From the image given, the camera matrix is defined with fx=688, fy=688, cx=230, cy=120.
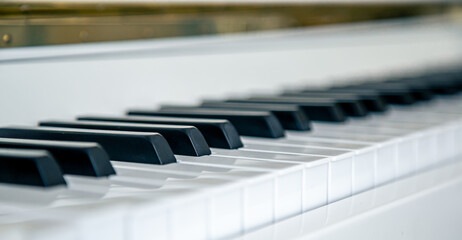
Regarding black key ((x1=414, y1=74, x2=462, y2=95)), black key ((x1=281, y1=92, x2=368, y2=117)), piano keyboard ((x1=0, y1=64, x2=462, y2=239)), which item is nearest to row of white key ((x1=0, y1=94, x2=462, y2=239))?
piano keyboard ((x1=0, y1=64, x2=462, y2=239))

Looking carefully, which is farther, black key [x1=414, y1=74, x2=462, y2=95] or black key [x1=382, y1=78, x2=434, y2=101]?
black key [x1=414, y1=74, x2=462, y2=95]

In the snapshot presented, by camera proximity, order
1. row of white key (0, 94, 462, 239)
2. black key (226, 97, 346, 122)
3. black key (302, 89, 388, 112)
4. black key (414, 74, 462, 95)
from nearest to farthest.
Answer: row of white key (0, 94, 462, 239) → black key (226, 97, 346, 122) → black key (302, 89, 388, 112) → black key (414, 74, 462, 95)

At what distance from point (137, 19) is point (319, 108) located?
0.30 metres

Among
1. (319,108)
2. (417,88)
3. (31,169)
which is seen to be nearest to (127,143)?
(31,169)

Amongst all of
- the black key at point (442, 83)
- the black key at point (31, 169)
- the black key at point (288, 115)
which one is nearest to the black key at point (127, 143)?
the black key at point (31, 169)

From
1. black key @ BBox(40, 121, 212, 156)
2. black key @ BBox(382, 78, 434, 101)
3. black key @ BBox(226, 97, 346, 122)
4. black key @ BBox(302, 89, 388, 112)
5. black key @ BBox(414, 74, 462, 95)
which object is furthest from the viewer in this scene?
black key @ BBox(414, 74, 462, 95)

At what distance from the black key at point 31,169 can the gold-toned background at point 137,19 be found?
1.01ft

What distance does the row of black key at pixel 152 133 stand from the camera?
54 centimetres

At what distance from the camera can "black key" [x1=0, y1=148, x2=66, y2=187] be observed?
20.2 inches

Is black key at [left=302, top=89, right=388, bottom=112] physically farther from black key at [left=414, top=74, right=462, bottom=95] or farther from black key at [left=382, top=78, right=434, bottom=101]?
black key at [left=414, top=74, right=462, bottom=95]

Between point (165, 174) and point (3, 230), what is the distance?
0.18 metres

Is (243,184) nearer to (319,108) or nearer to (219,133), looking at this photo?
(219,133)

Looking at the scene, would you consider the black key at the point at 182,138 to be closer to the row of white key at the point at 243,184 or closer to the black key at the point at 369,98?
the row of white key at the point at 243,184

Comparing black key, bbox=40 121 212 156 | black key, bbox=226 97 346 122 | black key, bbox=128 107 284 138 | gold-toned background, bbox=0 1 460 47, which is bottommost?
black key, bbox=226 97 346 122
